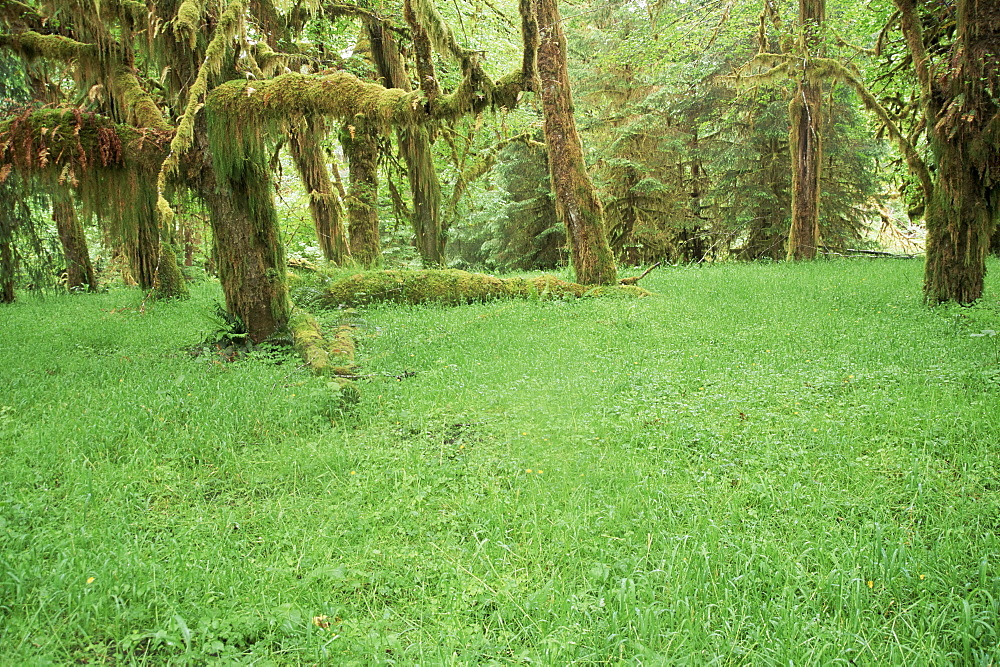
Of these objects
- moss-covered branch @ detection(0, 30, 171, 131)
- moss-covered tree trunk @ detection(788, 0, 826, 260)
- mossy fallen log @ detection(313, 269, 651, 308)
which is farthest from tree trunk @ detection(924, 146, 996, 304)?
moss-covered branch @ detection(0, 30, 171, 131)

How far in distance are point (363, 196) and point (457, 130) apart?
2.93 metres

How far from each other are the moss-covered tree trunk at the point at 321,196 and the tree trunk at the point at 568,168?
16.8ft

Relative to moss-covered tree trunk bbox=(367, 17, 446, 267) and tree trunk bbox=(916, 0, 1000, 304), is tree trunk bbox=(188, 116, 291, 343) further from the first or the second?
tree trunk bbox=(916, 0, 1000, 304)

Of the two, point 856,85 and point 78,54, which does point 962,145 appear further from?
point 78,54

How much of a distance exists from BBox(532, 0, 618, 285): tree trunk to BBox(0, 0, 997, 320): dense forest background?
0.34ft

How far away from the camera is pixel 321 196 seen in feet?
44.2

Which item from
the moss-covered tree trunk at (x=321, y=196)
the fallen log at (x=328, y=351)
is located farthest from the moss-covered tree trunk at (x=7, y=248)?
the moss-covered tree trunk at (x=321, y=196)

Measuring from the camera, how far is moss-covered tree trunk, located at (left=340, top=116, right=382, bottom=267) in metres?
14.1

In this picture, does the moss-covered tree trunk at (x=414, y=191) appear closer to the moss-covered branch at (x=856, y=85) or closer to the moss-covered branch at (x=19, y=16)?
the moss-covered branch at (x=19, y=16)

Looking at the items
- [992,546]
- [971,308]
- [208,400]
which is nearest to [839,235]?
[971,308]

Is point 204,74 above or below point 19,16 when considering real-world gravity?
below

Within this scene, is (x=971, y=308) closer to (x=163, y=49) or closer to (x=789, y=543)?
(x=789, y=543)

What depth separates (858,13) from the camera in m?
A: 15.0

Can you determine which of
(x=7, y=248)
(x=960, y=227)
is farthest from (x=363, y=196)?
(x=960, y=227)
